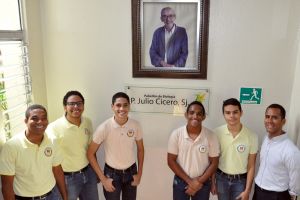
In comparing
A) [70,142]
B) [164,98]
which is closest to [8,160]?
[70,142]

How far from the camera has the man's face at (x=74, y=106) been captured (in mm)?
2383

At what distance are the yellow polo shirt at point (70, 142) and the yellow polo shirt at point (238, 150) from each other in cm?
116

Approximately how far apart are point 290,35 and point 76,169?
2.11m

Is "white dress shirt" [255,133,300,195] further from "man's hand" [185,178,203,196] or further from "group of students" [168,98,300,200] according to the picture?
"man's hand" [185,178,203,196]

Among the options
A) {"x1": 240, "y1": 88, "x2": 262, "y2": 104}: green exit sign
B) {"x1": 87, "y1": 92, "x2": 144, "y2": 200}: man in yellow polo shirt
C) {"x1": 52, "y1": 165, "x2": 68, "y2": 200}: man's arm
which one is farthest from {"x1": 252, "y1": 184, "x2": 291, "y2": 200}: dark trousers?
{"x1": 52, "y1": 165, "x2": 68, "y2": 200}: man's arm

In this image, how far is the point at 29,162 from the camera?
1948 mm

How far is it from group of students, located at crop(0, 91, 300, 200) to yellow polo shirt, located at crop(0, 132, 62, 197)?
39mm

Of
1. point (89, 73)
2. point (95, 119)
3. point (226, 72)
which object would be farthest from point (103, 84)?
point (226, 72)

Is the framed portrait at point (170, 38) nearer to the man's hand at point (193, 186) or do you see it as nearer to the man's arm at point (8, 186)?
the man's hand at point (193, 186)

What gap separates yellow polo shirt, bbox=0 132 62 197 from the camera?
6.23 feet

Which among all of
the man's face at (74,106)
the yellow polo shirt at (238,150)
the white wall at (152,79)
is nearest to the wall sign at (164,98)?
the white wall at (152,79)

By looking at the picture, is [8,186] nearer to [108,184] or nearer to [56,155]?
[56,155]

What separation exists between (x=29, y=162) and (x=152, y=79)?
4.38 feet

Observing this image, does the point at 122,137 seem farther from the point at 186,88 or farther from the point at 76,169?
the point at 186,88
